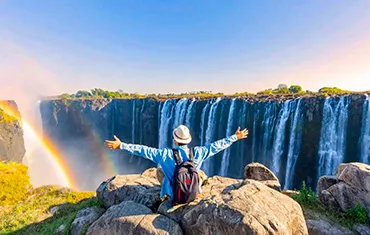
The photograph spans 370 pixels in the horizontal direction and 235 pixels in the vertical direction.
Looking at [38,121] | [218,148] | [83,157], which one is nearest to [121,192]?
[218,148]

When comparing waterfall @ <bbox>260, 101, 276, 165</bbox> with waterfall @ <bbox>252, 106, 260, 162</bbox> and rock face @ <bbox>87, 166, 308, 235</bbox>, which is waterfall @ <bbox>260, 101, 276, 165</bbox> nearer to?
waterfall @ <bbox>252, 106, 260, 162</bbox>

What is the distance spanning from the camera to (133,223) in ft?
13.0

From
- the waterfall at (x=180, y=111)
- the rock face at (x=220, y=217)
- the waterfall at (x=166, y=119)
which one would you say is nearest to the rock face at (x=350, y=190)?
the rock face at (x=220, y=217)

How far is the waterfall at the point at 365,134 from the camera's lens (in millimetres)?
16781

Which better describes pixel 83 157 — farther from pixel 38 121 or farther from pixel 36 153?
pixel 38 121

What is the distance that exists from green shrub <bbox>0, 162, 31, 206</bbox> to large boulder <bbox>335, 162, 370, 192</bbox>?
1285 cm

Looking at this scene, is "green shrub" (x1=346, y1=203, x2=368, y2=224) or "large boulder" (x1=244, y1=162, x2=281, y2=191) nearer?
"green shrub" (x1=346, y1=203, x2=368, y2=224)

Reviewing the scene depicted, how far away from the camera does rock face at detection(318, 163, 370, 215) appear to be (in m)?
5.71

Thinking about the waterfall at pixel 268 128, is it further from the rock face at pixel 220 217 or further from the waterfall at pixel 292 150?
the rock face at pixel 220 217

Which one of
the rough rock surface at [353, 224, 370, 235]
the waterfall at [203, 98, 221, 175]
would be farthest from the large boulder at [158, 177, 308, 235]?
the waterfall at [203, 98, 221, 175]

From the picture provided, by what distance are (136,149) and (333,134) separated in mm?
19513

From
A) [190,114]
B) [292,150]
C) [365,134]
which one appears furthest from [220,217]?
[190,114]

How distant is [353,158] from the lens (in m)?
18.0

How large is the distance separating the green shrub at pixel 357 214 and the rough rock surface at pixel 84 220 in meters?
6.38
